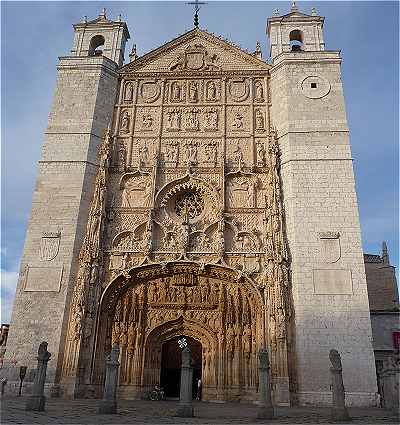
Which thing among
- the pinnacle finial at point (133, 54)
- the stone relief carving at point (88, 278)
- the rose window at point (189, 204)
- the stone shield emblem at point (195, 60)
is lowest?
the stone relief carving at point (88, 278)

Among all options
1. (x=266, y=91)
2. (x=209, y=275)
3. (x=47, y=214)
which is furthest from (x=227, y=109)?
(x=47, y=214)

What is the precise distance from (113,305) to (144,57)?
9144 millimetres

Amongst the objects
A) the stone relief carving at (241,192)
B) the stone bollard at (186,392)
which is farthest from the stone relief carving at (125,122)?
the stone bollard at (186,392)

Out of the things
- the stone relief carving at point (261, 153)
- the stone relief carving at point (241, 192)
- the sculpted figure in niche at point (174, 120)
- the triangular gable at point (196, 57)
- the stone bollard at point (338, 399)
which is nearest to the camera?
the stone bollard at point (338, 399)

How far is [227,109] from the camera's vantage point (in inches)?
590

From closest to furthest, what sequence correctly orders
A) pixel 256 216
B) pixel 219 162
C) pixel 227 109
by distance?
pixel 256 216, pixel 219 162, pixel 227 109

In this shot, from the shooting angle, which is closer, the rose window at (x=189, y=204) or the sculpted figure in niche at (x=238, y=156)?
the rose window at (x=189, y=204)

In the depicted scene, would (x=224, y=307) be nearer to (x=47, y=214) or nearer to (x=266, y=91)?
(x=47, y=214)

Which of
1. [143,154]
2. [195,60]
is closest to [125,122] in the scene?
[143,154]

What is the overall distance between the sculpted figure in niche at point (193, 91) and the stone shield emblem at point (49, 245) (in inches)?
254

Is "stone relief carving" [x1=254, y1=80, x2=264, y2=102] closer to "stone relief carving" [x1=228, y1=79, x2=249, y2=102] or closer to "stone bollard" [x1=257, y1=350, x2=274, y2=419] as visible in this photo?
"stone relief carving" [x1=228, y1=79, x2=249, y2=102]

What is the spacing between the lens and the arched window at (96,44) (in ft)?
54.9

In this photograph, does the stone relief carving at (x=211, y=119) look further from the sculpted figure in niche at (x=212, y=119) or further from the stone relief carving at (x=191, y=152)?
the stone relief carving at (x=191, y=152)

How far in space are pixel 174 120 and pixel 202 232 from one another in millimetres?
4260
